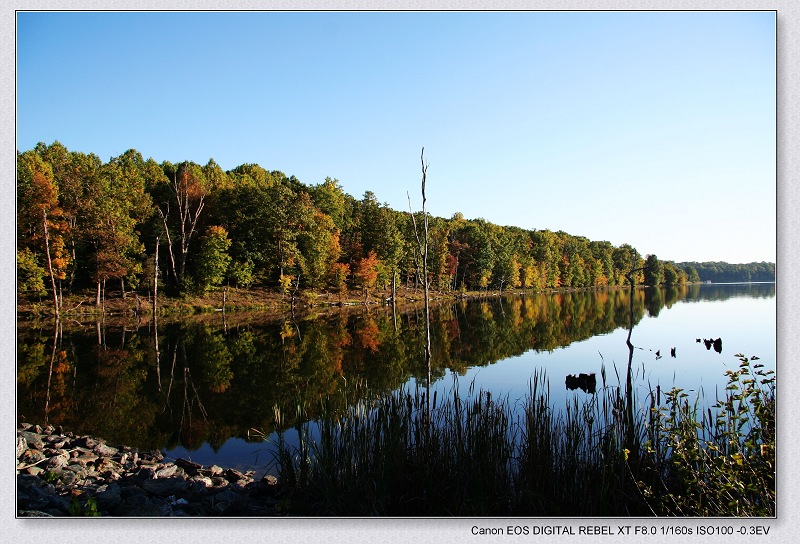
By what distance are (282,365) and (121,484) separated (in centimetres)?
995

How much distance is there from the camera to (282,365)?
1581 centimetres

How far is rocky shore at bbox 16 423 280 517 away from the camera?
481cm

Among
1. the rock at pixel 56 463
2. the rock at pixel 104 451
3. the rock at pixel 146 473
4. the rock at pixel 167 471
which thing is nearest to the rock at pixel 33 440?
the rock at pixel 104 451

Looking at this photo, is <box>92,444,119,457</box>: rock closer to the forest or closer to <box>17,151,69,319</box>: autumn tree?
the forest

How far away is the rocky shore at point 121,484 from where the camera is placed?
481 centimetres

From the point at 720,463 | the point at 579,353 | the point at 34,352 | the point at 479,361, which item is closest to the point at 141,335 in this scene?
the point at 34,352

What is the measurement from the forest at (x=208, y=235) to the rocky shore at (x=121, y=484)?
40.8 ft

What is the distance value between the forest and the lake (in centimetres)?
344

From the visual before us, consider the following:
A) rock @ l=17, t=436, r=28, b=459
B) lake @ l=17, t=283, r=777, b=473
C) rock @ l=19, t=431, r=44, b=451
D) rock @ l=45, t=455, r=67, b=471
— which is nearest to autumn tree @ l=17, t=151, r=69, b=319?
lake @ l=17, t=283, r=777, b=473

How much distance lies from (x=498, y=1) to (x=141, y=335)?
23100mm

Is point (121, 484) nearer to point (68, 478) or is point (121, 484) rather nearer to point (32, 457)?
point (68, 478)

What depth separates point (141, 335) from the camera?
22.8 metres

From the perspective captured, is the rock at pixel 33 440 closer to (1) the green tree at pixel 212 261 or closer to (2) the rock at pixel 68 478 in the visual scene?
(2) the rock at pixel 68 478

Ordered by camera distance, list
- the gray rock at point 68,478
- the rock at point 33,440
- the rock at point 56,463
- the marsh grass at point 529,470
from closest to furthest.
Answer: the marsh grass at point 529,470 → the gray rock at point 68,478 → the rock at point 56,463 → the rock at point 33,440
